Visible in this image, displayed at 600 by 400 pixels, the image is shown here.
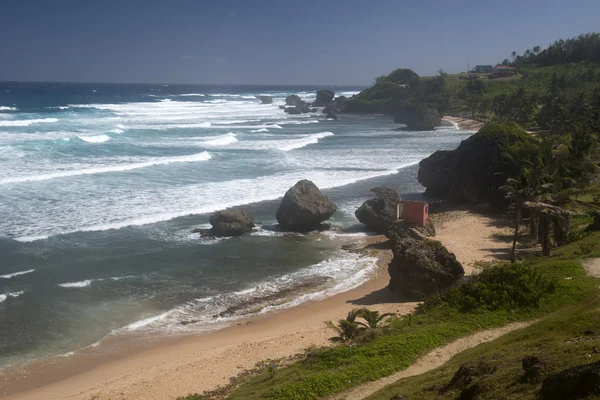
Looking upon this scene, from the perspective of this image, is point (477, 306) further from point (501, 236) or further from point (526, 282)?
point (501, 236)

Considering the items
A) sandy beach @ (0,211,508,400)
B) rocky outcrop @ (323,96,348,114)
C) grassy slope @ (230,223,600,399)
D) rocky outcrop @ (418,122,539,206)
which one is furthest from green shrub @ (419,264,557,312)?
rocky outcrop @ (323,96,348,114)

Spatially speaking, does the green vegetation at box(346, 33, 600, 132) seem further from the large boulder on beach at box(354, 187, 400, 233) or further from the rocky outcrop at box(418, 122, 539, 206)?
the large boulder on beach at box(354, 187, 400, 233)

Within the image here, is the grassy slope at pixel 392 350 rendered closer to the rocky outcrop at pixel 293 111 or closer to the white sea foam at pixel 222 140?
the white sea foam at pixel 222 140

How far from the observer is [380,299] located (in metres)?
19.5

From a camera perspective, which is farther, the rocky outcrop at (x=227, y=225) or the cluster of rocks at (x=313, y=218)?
the rocky outcrop at (x=227, y=225)

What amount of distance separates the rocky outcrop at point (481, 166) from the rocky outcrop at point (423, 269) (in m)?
13.3

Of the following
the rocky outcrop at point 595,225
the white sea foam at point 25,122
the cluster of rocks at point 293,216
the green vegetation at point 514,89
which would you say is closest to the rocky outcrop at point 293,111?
the green vegetation at point 514,89

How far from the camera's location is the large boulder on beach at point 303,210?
2730 cm

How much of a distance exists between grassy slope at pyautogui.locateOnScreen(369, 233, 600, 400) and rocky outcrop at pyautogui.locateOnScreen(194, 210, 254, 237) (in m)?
15.0

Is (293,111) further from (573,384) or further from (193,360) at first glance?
(573,384)

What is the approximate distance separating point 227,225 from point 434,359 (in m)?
15.1

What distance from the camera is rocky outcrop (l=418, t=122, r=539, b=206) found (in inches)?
1243

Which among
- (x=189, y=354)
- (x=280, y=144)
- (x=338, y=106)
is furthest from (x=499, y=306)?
(x=338, y=106)

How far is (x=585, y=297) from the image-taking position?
1542 centimetres
